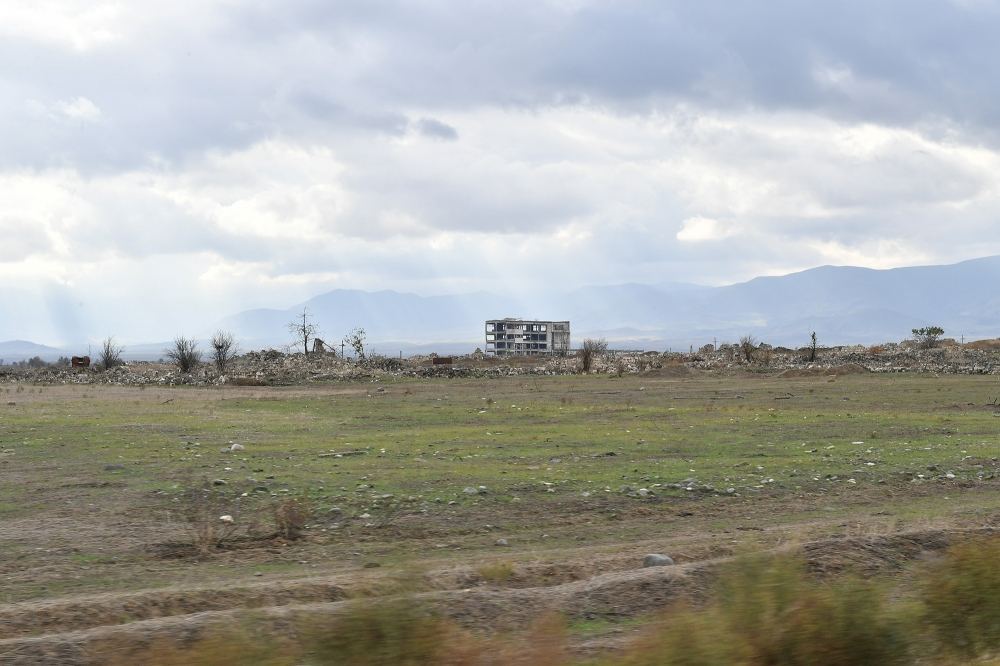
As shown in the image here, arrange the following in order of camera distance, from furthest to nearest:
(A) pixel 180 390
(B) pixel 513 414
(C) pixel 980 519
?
(A) pixel 180 390, (B) pixel 513 414, (C) pixel 980 519

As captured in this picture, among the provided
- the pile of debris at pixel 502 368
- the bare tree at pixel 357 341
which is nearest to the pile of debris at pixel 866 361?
the pile of debris at pixel 502 368

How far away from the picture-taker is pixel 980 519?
14055 millimetres

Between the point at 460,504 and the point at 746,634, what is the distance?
863 centimetres

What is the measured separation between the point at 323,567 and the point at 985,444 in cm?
1692

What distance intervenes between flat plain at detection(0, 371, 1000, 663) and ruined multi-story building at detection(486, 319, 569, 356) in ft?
471

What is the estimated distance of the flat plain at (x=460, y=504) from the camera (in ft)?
33.6

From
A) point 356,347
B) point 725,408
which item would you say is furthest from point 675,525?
point 356,347

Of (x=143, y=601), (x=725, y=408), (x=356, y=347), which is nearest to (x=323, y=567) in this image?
(x=143, y=601)

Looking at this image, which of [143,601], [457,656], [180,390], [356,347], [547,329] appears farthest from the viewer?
[547,329]

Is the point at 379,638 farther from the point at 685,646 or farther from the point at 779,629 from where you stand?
the point at 779,629

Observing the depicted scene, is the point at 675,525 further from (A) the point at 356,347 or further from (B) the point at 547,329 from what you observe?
(B) the point at 547,329

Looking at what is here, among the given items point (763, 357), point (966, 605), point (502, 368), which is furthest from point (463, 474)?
point (763, 357)

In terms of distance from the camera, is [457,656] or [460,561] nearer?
[457,656]

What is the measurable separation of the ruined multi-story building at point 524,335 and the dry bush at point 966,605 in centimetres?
16656
